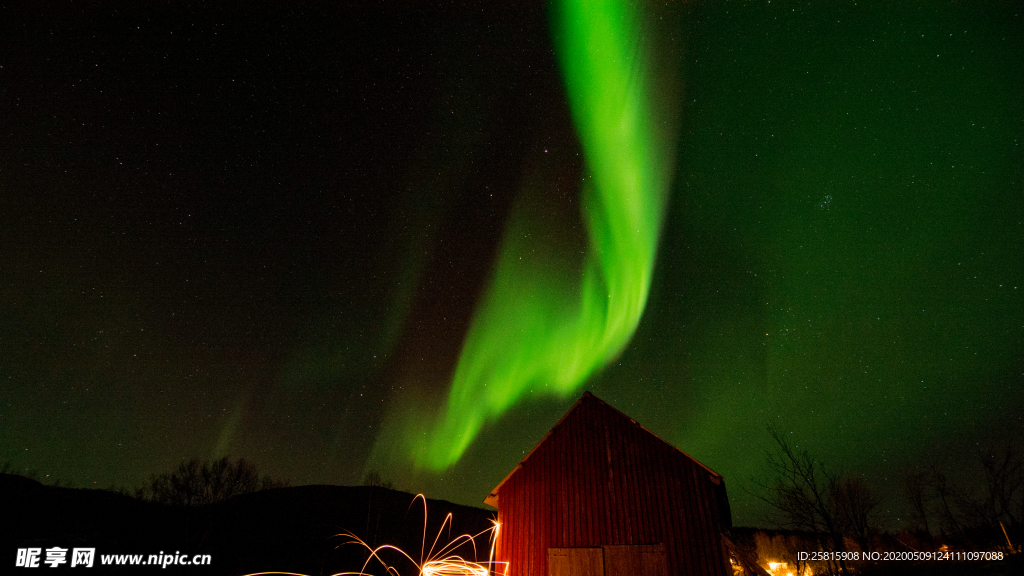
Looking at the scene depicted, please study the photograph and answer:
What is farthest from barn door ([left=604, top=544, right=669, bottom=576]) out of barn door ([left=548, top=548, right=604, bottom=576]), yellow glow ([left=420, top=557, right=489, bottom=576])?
yellow glow ([left=420, top=557, right=489, bottom=576])

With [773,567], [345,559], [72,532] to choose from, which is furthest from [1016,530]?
[72,532]

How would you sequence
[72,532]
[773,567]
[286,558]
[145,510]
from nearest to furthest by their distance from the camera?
[773,567] → [286,558] → [72,532] → [145,510]

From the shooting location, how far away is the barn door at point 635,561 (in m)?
13.1

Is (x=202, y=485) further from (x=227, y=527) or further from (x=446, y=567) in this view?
(x=446, y=567)

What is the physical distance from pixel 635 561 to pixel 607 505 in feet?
5.23

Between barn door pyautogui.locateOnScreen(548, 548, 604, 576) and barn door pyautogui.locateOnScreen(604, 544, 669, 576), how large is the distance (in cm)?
23

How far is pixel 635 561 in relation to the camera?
13.3 m

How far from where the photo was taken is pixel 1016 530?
22.2 metres

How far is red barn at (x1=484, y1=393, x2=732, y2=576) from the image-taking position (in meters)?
13.2

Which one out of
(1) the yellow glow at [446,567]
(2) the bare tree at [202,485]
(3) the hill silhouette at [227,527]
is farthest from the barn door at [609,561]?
(2) the bare tree at [202,485]

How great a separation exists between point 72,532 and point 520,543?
4992 centimetres

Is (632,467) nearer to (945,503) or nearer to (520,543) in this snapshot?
(520,543)

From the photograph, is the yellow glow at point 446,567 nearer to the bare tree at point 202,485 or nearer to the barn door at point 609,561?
the barn door at point 609,561

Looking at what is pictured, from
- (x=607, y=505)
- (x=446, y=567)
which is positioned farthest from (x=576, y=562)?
(x=446, y=567)
